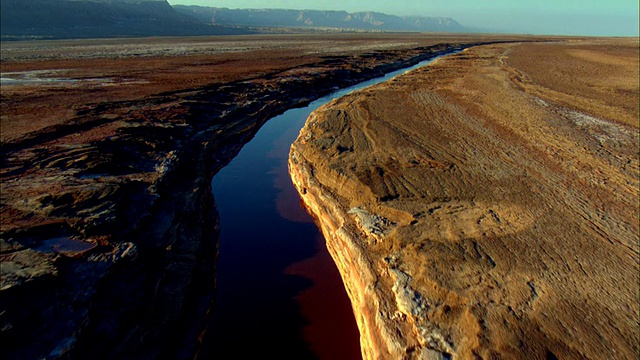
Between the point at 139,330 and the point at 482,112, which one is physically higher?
the point at 482,112

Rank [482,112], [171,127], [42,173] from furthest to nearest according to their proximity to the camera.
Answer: [482,112]
[171,127]
[42,173]

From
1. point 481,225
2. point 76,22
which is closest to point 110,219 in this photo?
point 481,225

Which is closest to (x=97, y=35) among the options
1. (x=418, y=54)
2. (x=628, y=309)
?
(x=418, y=54)

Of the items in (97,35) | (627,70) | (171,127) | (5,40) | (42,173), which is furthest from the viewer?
(97,35)

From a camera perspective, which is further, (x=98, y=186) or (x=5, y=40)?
(x=5, y=40)

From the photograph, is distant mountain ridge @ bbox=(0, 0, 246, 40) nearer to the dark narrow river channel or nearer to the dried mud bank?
the dried mud bank

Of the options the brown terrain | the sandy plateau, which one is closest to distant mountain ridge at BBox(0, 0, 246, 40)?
the sandy plateau

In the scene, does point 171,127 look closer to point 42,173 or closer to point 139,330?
point 42,173

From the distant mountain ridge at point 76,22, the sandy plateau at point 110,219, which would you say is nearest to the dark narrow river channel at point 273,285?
the sandy plateau at point 110,219
